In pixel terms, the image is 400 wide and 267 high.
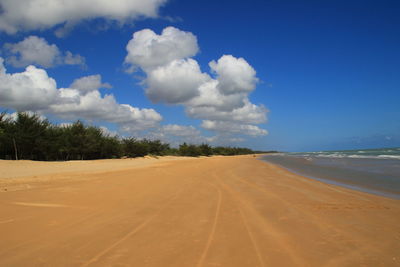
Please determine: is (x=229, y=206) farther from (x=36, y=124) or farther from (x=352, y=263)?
(x=36, y=124)

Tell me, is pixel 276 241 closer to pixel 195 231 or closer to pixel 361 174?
pixel 195 231

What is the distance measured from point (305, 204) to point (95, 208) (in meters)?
5.00

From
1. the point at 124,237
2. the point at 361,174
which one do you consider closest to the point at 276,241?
the point at 124,237

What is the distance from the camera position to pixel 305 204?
269 inches

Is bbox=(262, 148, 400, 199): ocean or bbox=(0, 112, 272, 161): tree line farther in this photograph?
bbox=(0, 112, 272, 161): tree line

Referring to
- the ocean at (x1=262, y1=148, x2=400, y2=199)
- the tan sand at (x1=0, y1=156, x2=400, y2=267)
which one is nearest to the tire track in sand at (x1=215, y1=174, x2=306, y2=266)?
the tan sand at (x1=0, y1=156, x2=400, y2=267)

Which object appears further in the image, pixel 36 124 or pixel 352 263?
pixel 36 124

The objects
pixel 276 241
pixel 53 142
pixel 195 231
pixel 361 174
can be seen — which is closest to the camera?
pixel 276 241

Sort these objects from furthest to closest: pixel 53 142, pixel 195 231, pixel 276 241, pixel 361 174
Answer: pixel 53 142
pixel 361 174
pixel 195 231
pixel 276 241

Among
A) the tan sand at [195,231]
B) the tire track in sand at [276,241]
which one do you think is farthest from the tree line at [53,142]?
the tire track in sand at [276,241]

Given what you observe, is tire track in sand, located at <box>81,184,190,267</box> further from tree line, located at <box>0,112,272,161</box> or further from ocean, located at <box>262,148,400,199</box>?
tree line, located at <box>0,112,272,161</box>

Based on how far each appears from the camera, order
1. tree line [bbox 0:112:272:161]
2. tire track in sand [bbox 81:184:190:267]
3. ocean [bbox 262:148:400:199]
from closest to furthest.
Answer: tire track in sand [bbox 81:184:190:267] → ocean [bbox 262:148:400:199] → tree line [bbox 0:112:272:161]

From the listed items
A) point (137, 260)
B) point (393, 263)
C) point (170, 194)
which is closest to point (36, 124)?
point (170, 194)

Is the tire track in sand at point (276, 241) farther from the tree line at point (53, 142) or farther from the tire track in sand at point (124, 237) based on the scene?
the tree line at point (53, 142)
